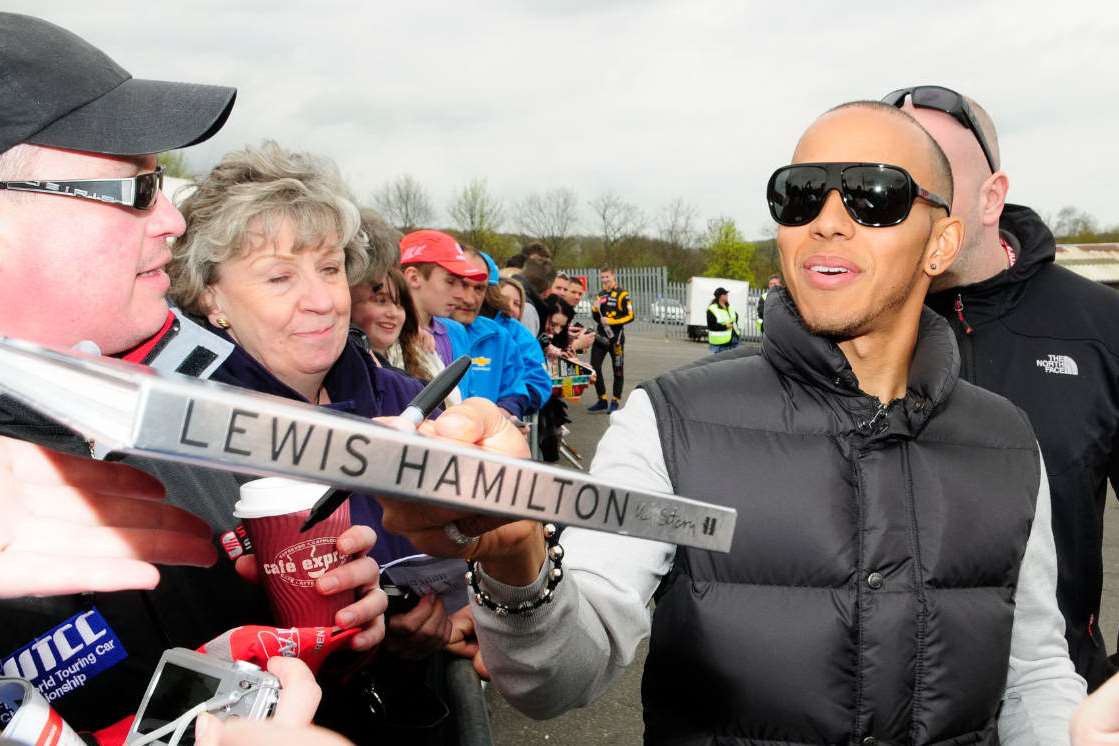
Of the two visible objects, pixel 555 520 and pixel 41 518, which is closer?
pixel 555 520

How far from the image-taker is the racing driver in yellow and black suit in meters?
14.7

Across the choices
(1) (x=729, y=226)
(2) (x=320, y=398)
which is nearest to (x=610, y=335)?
(2) (x=320, y=398)

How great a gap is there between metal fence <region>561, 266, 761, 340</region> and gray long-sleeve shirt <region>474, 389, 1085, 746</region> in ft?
109

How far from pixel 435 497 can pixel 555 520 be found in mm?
94

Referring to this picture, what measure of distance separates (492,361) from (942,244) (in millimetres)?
4190

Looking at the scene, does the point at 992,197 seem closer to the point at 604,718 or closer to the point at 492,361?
the point at 604,718

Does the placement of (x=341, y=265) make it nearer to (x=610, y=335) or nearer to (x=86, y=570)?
(x=86, y=570)

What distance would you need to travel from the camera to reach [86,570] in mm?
797

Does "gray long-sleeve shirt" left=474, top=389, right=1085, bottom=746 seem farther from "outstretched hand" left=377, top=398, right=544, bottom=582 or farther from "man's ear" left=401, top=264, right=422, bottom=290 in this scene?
"man's ear" left=401, top=264, right=422, bottom=290

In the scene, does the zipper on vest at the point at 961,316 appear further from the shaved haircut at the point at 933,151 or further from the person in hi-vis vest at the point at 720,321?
the person in hi-vis vest at the point at 720,321

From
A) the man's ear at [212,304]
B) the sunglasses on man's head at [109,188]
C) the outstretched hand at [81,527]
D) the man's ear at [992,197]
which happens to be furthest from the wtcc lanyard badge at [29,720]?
the man's ear at [992,197]

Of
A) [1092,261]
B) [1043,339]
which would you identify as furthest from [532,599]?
[1092,261]

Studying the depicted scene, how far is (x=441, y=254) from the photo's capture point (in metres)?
5.55

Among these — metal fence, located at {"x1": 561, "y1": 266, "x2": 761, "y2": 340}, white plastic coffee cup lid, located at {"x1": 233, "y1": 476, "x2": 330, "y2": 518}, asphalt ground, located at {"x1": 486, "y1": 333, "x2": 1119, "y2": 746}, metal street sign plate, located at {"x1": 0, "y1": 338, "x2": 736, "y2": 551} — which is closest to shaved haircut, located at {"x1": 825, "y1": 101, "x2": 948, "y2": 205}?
white plastic coffee cup lid, located at {"x1": 233, "y1": 476, "x2": 330, "y2": 518}
